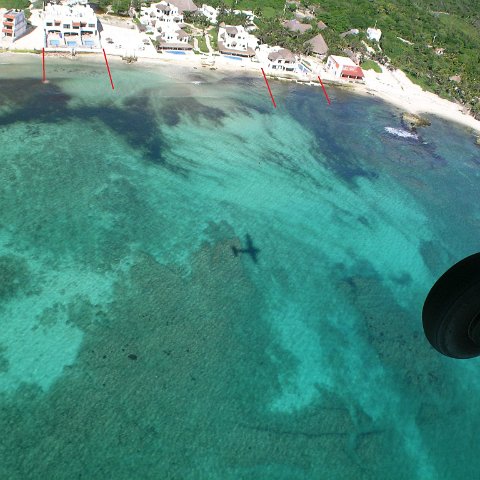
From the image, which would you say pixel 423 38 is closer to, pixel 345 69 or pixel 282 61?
pixel 345 69

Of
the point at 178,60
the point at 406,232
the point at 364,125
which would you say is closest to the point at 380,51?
the point at 364,125

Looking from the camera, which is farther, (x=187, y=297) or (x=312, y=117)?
(x=312, y=117)

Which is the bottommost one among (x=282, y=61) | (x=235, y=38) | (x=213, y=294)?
(x=213, y=294)

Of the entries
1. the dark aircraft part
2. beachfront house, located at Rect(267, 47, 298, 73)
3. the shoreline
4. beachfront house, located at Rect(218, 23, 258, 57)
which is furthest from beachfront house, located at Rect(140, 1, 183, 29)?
the dark aircraft part

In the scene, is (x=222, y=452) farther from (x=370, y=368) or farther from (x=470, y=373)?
(x=470, y=373)

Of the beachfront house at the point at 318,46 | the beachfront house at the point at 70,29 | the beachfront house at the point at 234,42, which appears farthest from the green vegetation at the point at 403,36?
the beachfront house at the point at 70,29

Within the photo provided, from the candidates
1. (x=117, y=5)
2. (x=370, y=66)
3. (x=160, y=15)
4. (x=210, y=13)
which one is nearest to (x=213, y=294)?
(x=160, y=15)

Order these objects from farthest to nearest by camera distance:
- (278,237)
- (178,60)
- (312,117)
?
1. (178,60)
2. (312,117)
3. (278,237)

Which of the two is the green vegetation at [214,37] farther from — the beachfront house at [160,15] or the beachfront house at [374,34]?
the beachfront house at [374,34]
